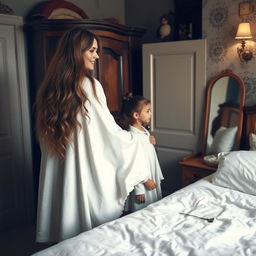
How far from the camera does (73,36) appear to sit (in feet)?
6.55

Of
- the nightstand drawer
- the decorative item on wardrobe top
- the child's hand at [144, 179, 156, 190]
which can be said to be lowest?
the nightstand drawer

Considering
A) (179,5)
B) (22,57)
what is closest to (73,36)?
(22,57)

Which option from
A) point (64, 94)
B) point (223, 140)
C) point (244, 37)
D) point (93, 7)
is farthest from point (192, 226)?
point (93, 7)

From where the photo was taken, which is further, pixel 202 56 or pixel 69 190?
pixel 202 56

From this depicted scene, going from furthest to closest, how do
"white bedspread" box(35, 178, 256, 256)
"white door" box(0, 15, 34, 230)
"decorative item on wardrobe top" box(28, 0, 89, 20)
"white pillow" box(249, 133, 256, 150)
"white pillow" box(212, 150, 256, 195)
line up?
1. "decorative item on wardrobe top" box(28, 0, 89, 20)
2. "white door" box(0, 15, 34, 230)
3. "white pillow" box(249, 133, 256, 150)
4. "white pillow" box(212, 150, 256, 195)
5. "white bedspread" box(35, 178, 256, 256)

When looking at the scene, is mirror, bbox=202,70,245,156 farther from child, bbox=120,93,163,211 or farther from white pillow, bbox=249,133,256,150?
child, bbox=120,93,163,211

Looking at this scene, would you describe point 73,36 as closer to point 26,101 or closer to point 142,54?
point 26,101

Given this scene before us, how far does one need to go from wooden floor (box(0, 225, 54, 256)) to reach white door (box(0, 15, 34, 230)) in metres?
0.14

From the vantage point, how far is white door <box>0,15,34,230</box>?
10.1 ft

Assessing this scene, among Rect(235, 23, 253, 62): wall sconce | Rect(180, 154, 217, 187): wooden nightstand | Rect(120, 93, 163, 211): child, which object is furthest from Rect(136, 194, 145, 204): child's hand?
Rect(235, 23, 253, 62): wall sconce

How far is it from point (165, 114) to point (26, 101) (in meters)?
1.37

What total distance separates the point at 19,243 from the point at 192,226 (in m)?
1.82

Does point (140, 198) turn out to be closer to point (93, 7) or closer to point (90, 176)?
point (90, 176)

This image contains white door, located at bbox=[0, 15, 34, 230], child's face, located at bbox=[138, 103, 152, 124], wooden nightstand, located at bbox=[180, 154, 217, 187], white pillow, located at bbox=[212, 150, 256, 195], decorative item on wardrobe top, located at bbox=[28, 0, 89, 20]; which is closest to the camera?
white pillow, located at bbox=[212, 150, 256, 195]
